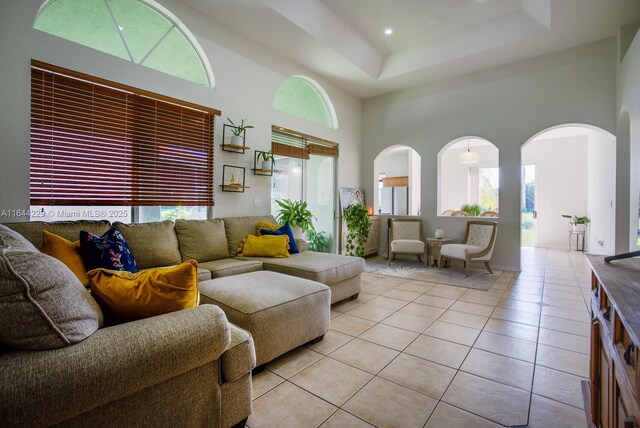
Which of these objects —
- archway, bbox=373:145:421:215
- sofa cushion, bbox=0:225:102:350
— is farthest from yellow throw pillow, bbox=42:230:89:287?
archway, bbox=373:145:421:215

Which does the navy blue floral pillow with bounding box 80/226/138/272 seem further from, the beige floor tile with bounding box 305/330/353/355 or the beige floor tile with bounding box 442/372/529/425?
the beige floor tile with bounding box 442/372/529/425

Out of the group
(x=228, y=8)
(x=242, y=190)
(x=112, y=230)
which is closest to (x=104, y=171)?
(x=112, y=230)

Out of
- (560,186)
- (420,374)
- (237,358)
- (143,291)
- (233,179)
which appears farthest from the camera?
(560,186)

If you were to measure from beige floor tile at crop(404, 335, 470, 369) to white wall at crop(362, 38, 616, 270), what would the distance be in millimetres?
3378

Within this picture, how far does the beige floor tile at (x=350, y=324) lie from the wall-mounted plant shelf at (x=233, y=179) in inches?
79.3

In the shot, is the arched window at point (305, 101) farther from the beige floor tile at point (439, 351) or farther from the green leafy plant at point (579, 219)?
the green leafy plant at point (579, 219)

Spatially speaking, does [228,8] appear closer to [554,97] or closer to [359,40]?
[359,40]

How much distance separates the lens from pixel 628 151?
377 cm

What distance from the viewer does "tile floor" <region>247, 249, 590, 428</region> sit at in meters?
1.63

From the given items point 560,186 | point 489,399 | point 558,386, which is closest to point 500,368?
point 558,386

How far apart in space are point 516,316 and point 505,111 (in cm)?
351

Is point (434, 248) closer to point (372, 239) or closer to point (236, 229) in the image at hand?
point (372, 239)

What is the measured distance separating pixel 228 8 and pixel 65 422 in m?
3.94

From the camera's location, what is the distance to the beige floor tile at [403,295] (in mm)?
3639
